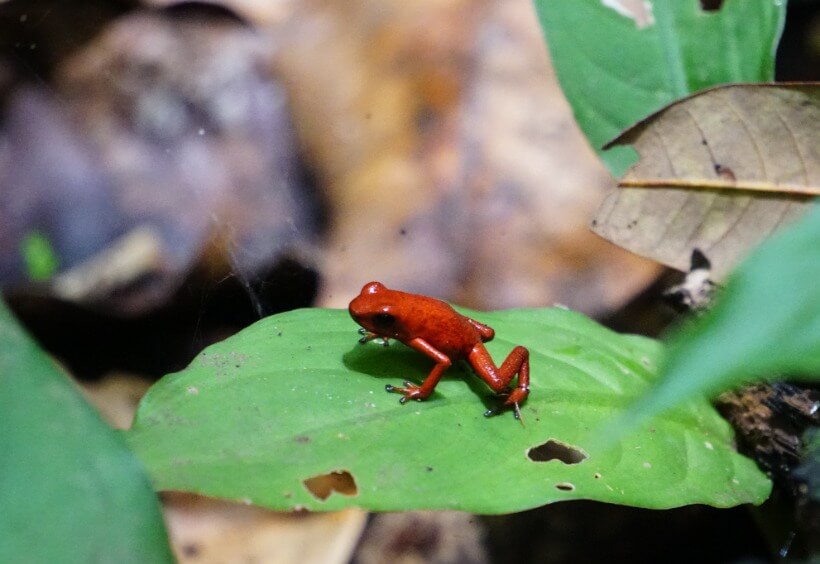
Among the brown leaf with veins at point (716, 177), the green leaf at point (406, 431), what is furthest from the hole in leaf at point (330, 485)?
the brown leaf with veins at point (716, 177)

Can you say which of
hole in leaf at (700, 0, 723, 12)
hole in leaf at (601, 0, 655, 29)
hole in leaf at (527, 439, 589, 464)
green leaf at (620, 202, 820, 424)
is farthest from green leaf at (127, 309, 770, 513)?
hole in leaf at (700, 0, 723, 12)

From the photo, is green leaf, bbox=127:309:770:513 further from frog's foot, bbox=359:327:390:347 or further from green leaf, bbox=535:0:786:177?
green leaf, bbox=535:0:786:177

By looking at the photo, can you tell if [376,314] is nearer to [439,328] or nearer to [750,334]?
[439,328]

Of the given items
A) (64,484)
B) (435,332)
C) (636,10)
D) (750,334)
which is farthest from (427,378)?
(636,10)

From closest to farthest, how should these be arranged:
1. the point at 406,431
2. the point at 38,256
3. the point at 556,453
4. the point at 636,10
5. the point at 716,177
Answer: the point at 406,431, the point at 556,453, the point at 716,177, the point at 636,10, the point at 38,256

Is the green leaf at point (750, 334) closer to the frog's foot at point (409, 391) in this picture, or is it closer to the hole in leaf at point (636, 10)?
the frog's foot at point (409, 391)

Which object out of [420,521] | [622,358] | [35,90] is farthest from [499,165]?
[35,90]
